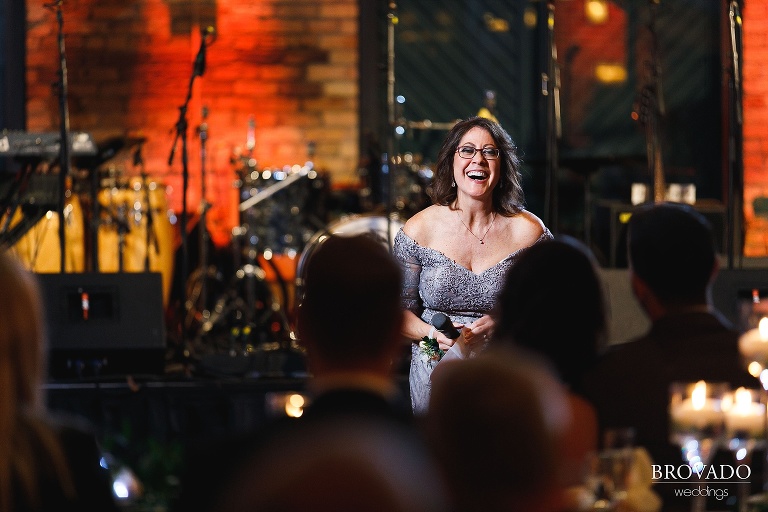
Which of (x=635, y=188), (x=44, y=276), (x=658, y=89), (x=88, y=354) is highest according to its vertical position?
(x=658, y=89)

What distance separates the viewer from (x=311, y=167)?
7.96 meters

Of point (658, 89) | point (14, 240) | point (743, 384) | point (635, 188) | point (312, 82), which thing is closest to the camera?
point (743, 384)

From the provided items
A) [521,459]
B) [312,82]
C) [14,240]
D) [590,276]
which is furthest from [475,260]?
[312,82]

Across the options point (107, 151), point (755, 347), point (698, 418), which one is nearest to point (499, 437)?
point (698, 418)

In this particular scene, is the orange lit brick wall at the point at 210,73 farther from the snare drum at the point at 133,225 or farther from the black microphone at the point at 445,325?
the black microphone at the point at 445,325

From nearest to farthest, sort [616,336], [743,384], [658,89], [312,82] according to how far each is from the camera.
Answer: [743,384] < [616,336] < [658,89] < [312,82]

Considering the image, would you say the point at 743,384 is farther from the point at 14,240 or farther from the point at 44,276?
the point at 14,240

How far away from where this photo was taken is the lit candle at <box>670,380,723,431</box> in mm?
2355

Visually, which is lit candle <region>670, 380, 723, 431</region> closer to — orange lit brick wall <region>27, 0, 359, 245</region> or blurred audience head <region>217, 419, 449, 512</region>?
blurred audience head <region>217, 419, 449, 512</region>

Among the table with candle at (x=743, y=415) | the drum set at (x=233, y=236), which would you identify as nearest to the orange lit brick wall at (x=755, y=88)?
the drum set at (x=233, y=236)

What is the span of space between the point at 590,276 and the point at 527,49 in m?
6.34

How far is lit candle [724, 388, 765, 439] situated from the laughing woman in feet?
5.09

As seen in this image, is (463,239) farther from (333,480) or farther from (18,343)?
(333,480)

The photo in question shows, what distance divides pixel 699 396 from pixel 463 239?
1.76 metres
